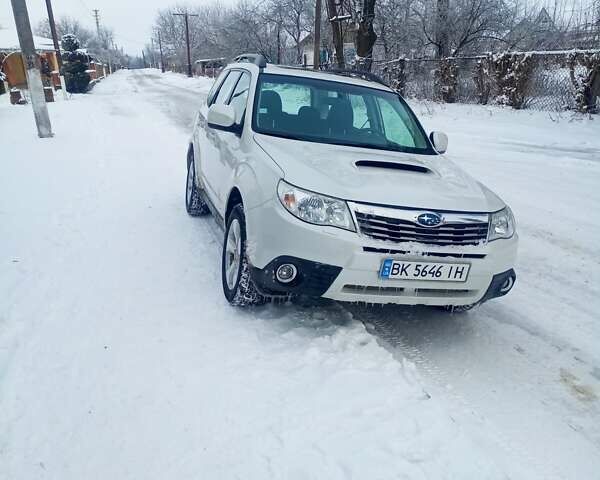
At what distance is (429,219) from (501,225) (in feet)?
2.07

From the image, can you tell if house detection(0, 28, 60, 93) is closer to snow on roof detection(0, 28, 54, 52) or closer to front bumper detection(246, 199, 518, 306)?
Answer: snow on roof detection(0, 28, 54, 52)

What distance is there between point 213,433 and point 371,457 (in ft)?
2.56

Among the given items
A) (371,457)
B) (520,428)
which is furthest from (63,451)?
(520,428)

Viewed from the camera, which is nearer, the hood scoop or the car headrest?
the hood scoop

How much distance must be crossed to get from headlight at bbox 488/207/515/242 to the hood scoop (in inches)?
23.5

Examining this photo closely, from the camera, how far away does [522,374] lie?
9.75 feet

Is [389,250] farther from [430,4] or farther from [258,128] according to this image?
[430,4]

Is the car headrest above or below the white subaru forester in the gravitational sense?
above

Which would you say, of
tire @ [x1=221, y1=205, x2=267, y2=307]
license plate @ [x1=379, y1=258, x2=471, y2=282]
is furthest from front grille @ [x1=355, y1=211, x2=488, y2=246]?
tire @ [x1=221, y1=205, x2=267, y2=307]

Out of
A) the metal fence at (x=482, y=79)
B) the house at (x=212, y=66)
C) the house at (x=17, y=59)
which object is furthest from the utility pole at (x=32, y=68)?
the house at (x=212, y=66)

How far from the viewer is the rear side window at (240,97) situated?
4033mm

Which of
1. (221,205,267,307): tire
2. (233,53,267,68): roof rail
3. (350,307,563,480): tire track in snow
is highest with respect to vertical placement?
(233,53,267,68): roof rail

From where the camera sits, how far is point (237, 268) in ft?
11.4

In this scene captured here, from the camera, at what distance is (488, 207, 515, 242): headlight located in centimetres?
303
